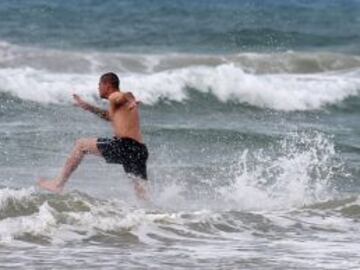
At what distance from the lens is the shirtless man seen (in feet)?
36.6

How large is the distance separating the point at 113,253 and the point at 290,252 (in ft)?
4.66

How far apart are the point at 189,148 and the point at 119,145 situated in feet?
14.4

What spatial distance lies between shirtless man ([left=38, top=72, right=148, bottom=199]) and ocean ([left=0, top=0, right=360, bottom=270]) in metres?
0.25

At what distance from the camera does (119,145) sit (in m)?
11.2

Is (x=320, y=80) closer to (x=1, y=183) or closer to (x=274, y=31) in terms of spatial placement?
(x=274, y=31)

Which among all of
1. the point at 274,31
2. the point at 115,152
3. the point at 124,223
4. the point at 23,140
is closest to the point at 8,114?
the point at 23,140

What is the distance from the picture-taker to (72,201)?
35.1 feet

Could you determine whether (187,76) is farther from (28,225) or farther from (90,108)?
(28,225)

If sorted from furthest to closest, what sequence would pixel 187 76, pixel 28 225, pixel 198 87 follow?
pixel 187 76 < pixel 198 87 < pixel 28 225

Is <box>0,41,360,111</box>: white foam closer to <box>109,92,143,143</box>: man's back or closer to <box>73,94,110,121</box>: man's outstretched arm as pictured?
<box>73,94,110,121</box>: man's outstretched arm

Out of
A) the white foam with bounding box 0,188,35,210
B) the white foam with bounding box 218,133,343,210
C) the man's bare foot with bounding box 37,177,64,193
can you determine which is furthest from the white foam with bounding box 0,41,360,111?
the white foam with bounding box 0,188,35,210

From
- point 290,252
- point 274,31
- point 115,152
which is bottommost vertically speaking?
point 290,252

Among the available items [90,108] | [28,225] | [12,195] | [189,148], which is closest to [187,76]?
[189,148]

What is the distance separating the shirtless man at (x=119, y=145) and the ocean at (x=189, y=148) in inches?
9.8
